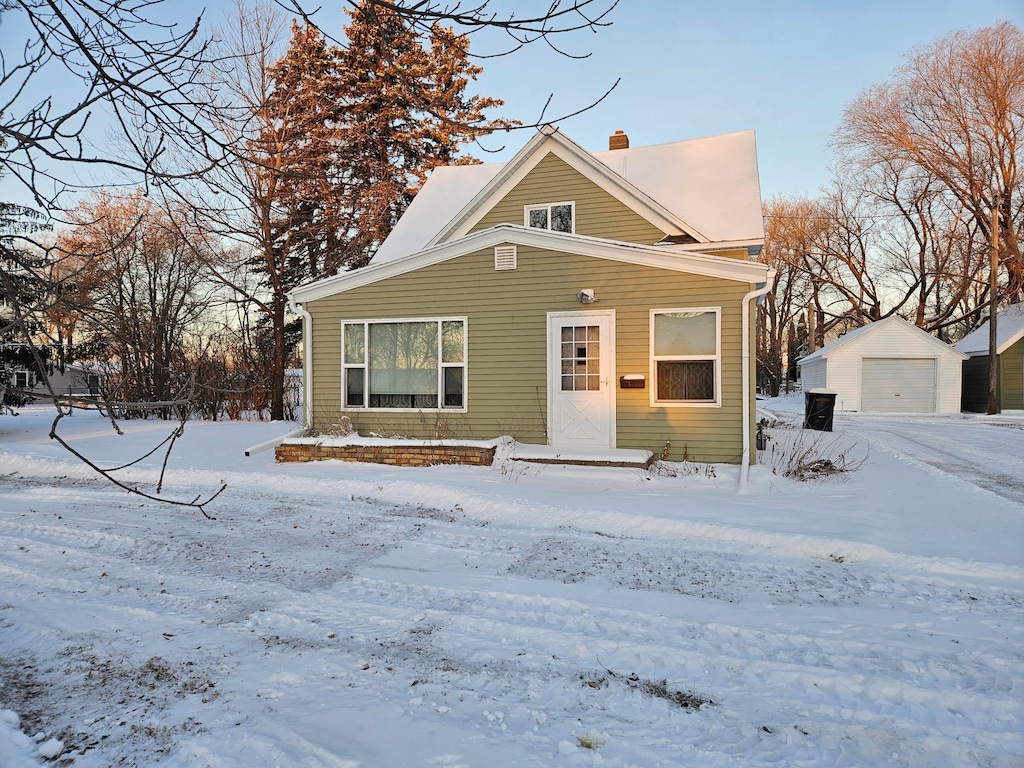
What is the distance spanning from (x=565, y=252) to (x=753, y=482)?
4.67 m

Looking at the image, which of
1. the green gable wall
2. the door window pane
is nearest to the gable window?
the door window pane

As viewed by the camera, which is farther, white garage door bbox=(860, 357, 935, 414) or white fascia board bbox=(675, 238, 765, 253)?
white garage door bbox=(860, 357, 935, 414)

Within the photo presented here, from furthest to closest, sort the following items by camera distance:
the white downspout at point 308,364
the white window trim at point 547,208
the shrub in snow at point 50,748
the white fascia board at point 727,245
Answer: the white window trim at point 547,208, the white fascia board at point 727,245, the white downspout at point 308,364, the shrub in snow at point 50,748

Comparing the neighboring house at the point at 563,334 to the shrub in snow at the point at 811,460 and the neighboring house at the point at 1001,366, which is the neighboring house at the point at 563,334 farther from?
the neighboring house at the point at 1001,366

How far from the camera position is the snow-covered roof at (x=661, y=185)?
41.3ft

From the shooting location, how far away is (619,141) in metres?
16.9

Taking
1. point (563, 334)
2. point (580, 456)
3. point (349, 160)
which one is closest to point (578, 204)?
point (563, 334)

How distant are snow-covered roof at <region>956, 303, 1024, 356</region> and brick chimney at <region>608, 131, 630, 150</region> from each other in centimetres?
1619

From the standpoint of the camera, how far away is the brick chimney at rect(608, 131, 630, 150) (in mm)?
16844

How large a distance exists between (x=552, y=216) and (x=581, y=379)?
16.0ft

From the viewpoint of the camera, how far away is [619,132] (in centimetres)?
1686

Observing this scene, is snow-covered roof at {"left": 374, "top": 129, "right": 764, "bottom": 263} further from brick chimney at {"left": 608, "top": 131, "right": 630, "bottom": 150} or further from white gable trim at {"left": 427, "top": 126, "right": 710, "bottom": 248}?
brick chimney at {"left": 608, "top": 131, "right": 630, "bottom": 150}

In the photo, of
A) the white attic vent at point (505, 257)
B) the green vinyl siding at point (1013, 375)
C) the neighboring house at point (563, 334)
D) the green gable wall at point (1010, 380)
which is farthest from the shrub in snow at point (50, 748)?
Result: the green vinyl siding at point (1013, 375)

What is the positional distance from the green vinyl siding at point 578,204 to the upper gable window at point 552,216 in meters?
0.09
